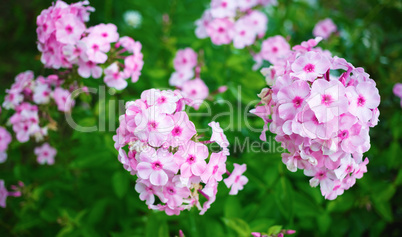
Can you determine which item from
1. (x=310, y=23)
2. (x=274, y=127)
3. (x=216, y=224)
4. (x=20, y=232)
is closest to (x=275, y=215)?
(x=216, y=224)

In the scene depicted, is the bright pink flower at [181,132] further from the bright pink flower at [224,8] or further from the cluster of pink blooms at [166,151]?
the bright pink flower at [224,8]

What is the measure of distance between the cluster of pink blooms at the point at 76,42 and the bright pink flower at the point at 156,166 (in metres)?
0.68

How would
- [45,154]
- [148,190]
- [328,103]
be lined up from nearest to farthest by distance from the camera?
[328,103]
[148,190]
[45,154]

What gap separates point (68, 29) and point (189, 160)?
0.93 m

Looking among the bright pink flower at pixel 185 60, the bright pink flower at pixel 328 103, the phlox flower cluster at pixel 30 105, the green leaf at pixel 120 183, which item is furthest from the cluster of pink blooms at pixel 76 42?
the bright pink flower at pixel 328 103

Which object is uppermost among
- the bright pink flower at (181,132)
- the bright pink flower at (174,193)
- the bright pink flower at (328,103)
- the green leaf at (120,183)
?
the bright pink flower at (328,103)

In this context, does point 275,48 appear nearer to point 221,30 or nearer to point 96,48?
point 221,30

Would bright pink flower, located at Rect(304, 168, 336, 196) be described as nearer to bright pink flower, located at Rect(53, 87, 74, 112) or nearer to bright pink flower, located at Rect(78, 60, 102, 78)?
bright pink flower, located at Rect(78, 60, 102, 78)

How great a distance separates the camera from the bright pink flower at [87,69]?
186cm

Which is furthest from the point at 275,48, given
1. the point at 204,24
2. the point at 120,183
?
the point at 120,183

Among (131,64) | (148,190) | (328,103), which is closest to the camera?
(328,103)

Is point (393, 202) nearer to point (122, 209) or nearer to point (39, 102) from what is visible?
point (122, 209)

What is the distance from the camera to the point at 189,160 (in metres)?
1.39

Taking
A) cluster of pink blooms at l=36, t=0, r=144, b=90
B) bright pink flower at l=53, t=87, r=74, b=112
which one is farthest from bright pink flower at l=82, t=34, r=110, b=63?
bright pink flower at l=53, t=87, r=74, b=112
